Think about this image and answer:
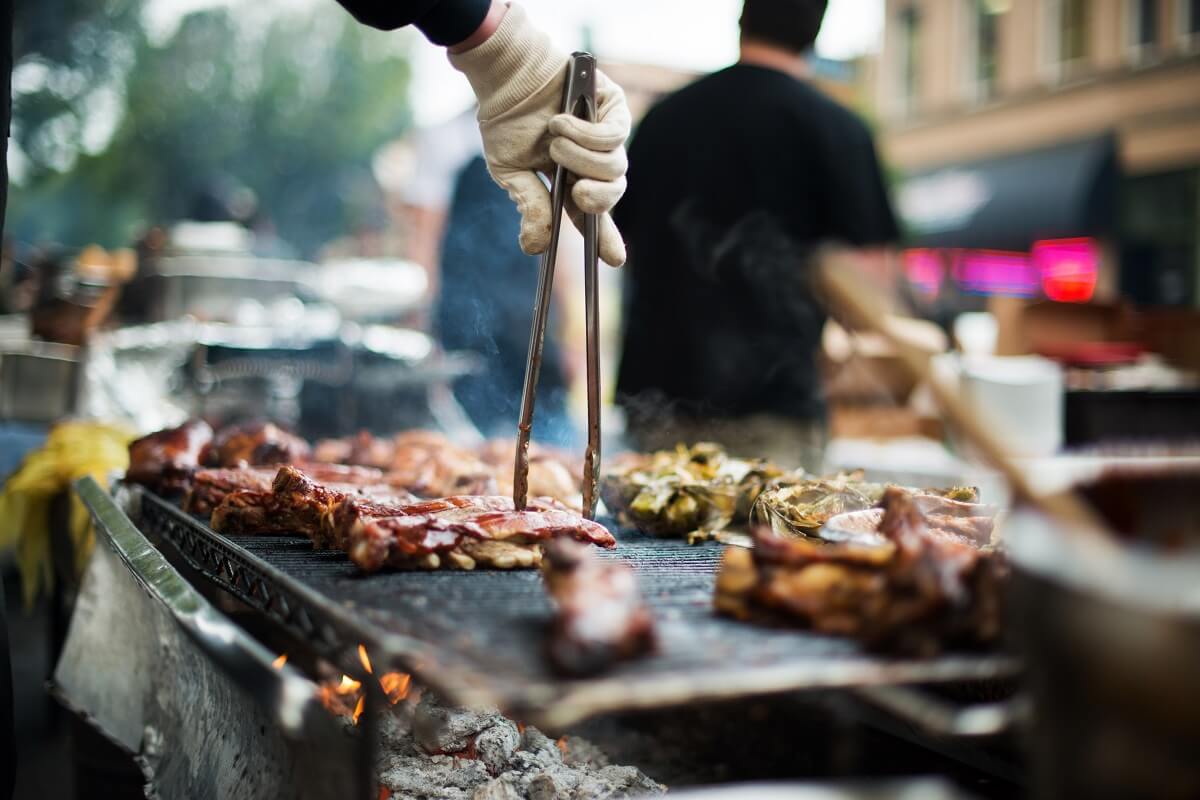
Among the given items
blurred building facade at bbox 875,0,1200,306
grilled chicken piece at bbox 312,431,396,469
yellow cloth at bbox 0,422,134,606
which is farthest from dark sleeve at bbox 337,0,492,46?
blurred building facade at bbox 875,0,1200,306

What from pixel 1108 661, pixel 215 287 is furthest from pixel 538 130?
pixel 215 287

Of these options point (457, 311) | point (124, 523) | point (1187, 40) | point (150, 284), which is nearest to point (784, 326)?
point (124, 523)

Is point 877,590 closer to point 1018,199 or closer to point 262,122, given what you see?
point 1018,199

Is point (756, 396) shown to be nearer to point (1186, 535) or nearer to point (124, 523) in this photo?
point (124, 523)

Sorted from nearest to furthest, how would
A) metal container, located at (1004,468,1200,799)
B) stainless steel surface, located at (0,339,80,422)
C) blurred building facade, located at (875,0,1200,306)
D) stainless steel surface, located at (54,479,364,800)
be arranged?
metal container, located at (1004,468,1200,799) → stainless steel surface, located at (54,479,364,800) → stainless steel surface, located at (0,339,80,422) → blurred building facade, located at (875,0,1200,306)

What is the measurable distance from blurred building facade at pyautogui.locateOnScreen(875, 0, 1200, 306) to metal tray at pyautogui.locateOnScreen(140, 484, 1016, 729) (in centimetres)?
1624

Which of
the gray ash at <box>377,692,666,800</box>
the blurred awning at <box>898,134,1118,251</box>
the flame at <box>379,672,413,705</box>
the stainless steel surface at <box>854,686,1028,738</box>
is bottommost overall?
the gray ash at <box>377,692,666,800</box>

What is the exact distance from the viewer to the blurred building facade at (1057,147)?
63.3 ft

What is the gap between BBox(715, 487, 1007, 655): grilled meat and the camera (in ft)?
5.34

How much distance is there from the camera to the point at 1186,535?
1.57 meters

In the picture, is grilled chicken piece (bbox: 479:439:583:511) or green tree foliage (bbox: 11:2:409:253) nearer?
grilled chicken piece (bbox: 479:439:583:511)

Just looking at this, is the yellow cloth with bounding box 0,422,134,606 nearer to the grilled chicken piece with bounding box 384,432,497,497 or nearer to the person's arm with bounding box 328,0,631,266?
the grilled chicken piece with bounding box 384,432,497,497

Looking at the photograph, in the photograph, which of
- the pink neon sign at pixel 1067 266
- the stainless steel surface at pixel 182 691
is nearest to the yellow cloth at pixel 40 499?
the stainless steel surface at pixel 182 691

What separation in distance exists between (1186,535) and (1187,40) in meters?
21.9
